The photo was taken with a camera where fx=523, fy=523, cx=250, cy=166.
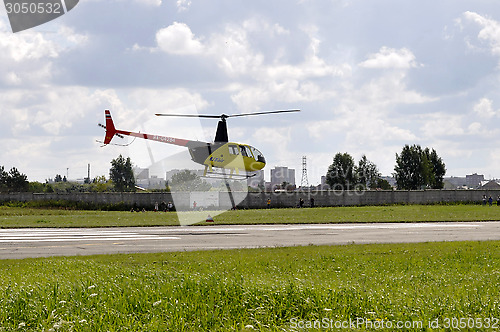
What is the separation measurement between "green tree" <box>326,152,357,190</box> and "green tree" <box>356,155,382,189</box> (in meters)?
3.52

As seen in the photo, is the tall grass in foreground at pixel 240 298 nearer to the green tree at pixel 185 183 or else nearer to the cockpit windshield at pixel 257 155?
the cockpit windshield at pixel 257 155

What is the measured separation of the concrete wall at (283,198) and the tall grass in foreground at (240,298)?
5020 cm

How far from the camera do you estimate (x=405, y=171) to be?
127 m

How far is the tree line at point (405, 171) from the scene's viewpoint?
125 m

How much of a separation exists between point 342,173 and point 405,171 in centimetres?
1508

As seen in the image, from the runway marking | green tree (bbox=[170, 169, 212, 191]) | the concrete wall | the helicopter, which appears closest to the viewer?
the runway marking

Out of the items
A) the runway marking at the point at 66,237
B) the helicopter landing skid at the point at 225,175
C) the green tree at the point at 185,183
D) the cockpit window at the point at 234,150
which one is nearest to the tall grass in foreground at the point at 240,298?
the runway marking at the point at 66,237

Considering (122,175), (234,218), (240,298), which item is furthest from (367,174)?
(240,298)

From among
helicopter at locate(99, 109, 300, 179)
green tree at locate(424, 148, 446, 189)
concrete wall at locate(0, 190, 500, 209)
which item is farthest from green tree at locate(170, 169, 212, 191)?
green tree at locate(424, 148, 446, 189)

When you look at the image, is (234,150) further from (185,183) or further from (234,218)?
(185,183)

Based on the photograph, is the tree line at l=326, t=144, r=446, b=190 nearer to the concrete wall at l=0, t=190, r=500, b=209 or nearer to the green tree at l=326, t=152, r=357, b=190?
the green tree at l=326, t=152, r=357, b=190

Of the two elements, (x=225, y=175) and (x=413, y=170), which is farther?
(x=413, y=170)

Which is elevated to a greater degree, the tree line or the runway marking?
the tree line

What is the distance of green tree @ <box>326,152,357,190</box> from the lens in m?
129
